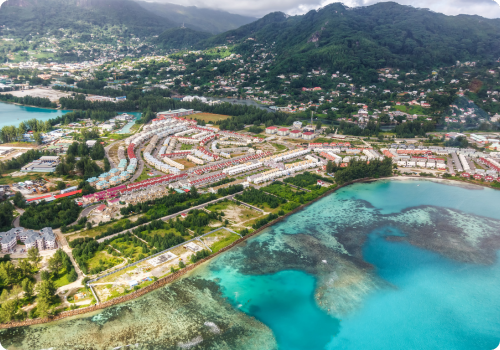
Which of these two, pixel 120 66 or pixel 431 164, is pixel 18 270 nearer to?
pixel 431 164

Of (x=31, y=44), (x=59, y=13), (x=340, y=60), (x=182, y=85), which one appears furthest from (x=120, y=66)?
(x=59, y=13)

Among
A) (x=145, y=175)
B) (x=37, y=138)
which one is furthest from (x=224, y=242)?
(x=37, y=138)

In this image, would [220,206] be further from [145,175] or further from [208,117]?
[208,117]

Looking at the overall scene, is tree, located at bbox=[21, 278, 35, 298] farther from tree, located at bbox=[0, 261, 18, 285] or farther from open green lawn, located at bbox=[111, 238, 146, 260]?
open green lawn, located at bbox=[111, 238, 146, 260]

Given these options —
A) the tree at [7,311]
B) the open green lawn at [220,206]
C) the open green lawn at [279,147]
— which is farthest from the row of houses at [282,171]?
the tree at [7,311]

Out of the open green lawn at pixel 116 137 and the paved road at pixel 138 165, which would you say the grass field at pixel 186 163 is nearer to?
the paved road at pixel 138 165
